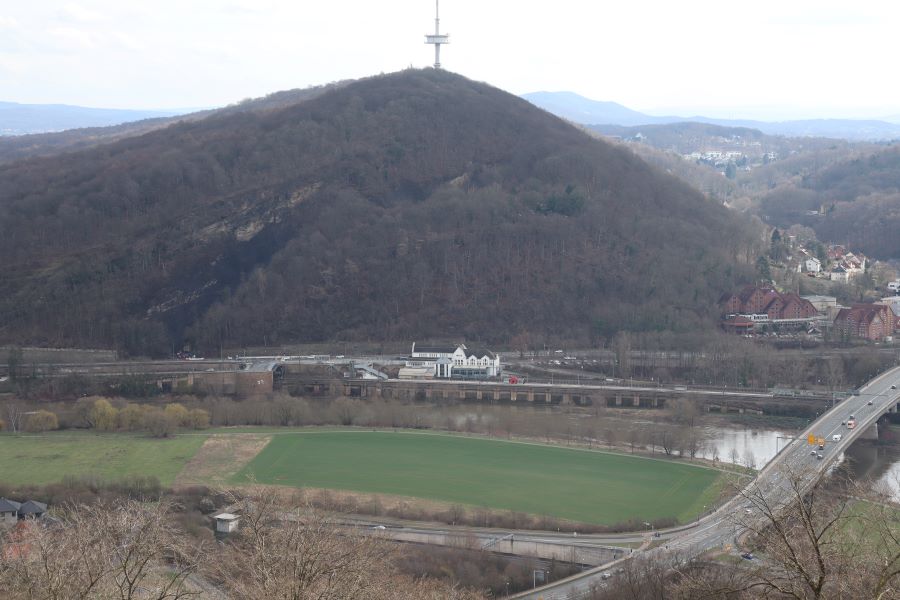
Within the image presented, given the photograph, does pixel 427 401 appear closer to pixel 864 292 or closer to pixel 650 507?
pixel 650 507

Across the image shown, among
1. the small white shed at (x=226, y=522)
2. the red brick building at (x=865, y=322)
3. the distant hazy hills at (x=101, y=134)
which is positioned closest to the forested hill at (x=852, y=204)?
the red brick building at (x=865, y=322)

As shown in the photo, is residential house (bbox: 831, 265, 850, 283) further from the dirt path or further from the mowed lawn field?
the dirt path

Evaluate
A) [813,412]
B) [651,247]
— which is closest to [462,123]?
[651,247]

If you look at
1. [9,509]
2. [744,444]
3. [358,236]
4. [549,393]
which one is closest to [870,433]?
[744,444]

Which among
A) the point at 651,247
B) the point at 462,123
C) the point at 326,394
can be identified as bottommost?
the point at 326,394

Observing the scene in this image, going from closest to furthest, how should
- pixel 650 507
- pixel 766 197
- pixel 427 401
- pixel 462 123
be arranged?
pixel 650 507, pixel 427 401, pixel 462 123, pixel 766 197

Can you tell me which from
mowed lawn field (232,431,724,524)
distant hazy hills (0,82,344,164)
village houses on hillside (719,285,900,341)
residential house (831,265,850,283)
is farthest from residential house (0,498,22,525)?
distant hazy hills (0,82,344,164)

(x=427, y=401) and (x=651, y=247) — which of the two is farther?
(x=651, y=247)
